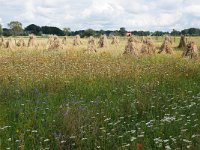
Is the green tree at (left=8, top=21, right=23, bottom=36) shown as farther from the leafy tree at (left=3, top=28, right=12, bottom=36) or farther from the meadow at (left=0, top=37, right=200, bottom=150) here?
the meadow at (left=0, top=37, right=200, bottom=150)

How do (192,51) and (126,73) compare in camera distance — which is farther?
(192,51)

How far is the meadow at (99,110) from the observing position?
6.73 meters

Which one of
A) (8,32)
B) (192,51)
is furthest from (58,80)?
(8,32)

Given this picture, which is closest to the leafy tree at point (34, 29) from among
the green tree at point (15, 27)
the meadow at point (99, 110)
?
the green tree at point (15, 27)

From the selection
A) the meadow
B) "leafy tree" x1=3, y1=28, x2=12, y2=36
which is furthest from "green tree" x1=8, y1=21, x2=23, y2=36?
the meadow

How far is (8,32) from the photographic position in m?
122

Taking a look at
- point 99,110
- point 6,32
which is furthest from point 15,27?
point 99,110

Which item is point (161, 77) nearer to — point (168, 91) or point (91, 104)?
point (168, 91)

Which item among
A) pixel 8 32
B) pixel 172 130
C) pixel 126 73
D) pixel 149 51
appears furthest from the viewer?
pixel 8 32

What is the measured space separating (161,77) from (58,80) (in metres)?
3.43

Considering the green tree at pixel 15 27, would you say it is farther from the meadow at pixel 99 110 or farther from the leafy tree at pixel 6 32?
the meadow at pixel 99 110

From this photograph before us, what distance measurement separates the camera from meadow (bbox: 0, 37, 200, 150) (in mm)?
6734

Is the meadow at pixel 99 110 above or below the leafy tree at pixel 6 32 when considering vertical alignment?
above

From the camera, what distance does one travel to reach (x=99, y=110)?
8.81 m
